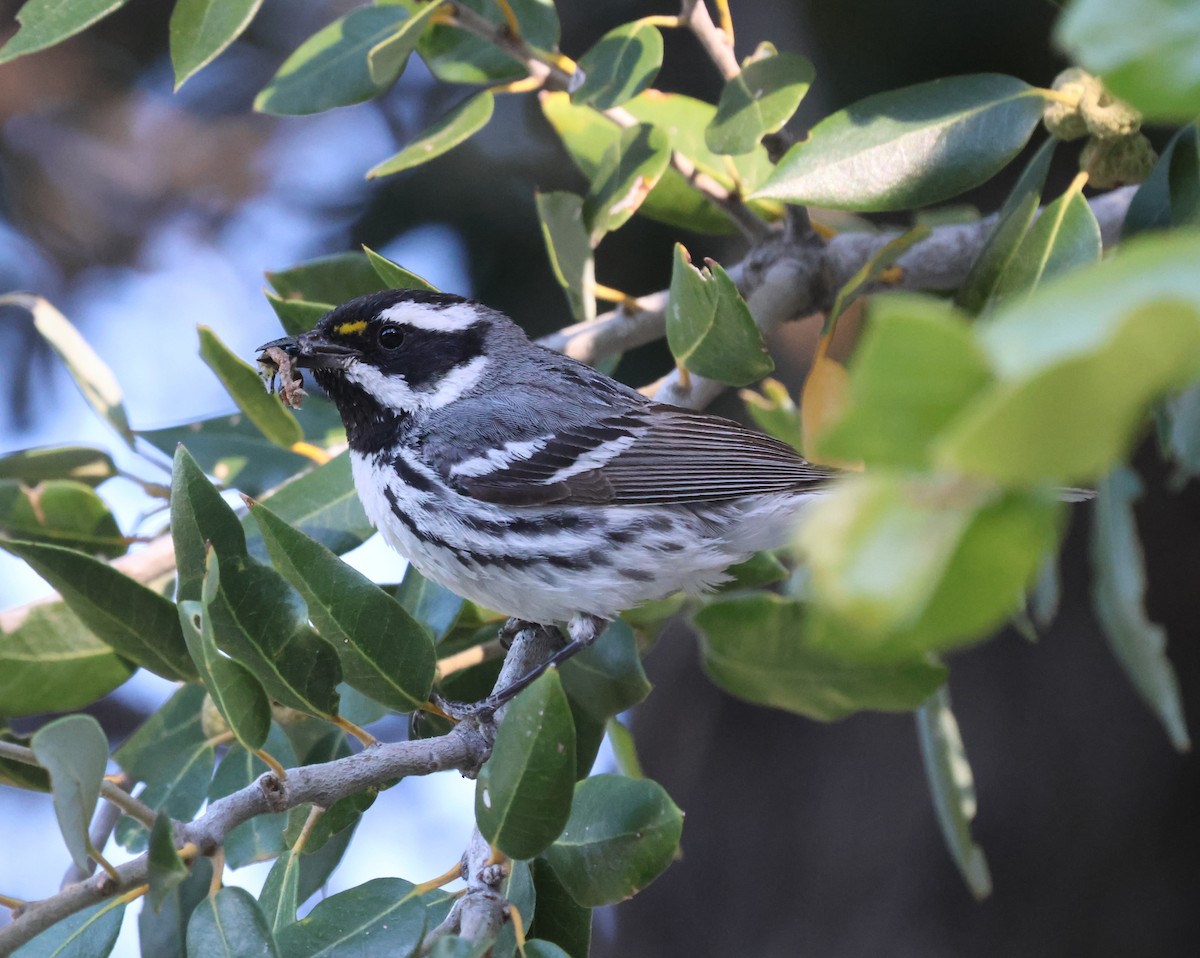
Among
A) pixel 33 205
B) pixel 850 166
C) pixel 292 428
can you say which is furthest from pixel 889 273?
pixel 33 205

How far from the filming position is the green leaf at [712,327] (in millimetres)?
1773

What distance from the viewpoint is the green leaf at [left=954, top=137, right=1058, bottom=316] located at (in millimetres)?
1796

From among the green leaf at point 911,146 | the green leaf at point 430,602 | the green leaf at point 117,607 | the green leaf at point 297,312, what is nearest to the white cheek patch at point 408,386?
the green leaf at point 297,312

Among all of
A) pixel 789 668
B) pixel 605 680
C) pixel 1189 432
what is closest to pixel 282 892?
pixel 605 680

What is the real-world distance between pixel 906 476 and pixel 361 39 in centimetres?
190

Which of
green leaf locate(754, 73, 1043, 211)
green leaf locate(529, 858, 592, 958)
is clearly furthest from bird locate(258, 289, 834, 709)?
green leaf locate(754, 73, 1043, 211)

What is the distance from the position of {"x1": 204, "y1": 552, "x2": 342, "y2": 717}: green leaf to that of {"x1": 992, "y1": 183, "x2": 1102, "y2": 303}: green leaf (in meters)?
1.12

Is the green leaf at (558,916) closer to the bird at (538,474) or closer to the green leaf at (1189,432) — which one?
the bird at (538,474)

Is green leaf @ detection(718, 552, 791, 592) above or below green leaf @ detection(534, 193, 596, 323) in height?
below

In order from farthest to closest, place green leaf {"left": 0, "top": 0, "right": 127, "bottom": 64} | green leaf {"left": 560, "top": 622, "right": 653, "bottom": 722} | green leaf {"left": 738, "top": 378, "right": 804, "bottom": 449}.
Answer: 1. green leaf {"left": 738, "top": 378, "right": 804, "bottom": 449}
2. green leaf {"left": 560, "top": 622, "right": 653, "bottom": 722}
3. green leaf {"left": 0, "top": 0, "right": 127, "bottom": 64}

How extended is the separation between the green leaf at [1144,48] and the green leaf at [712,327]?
1.13m

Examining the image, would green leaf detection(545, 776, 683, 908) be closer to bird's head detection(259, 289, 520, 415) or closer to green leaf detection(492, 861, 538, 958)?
green leaf detection(492, 861, 538, 958)

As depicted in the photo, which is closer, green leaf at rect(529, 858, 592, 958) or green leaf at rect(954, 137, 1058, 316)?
green leaf at rect(529, 858, 592, 958)

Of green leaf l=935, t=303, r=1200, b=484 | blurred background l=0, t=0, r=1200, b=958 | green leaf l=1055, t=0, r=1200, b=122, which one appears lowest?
blurred background l=0, t=0, r=1200, b=958
